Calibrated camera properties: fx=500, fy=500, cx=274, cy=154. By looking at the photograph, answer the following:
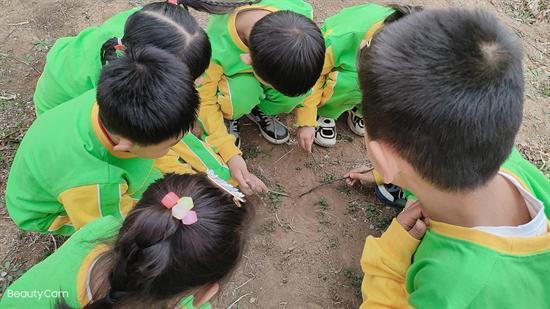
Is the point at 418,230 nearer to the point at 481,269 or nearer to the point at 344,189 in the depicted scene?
the point at 481,269

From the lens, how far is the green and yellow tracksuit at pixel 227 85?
239 cm

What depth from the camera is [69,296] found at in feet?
Result: 4.50


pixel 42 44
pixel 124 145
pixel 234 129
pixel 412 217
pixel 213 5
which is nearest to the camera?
pixel 124 145

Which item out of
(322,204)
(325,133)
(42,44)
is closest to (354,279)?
(322,204)

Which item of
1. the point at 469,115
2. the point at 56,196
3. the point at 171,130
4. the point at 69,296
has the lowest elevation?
the point at 56,196

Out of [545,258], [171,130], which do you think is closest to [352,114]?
[171,130]

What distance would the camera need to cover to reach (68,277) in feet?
4.61

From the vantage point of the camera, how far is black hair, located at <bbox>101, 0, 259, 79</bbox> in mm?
1916

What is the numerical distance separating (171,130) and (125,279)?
0.63 m

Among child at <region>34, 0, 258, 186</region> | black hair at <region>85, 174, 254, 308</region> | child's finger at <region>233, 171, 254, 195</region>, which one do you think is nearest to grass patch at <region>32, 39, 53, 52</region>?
child at <region>34, 0, 258, 186</region>

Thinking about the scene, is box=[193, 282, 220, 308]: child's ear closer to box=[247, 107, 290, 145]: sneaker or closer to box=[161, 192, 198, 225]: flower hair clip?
box=[161, 192, 198, 225]: flower hair clip

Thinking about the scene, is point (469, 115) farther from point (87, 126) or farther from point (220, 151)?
point (220, 151)

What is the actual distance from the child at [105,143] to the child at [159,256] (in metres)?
0.34

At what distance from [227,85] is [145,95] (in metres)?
0.90
